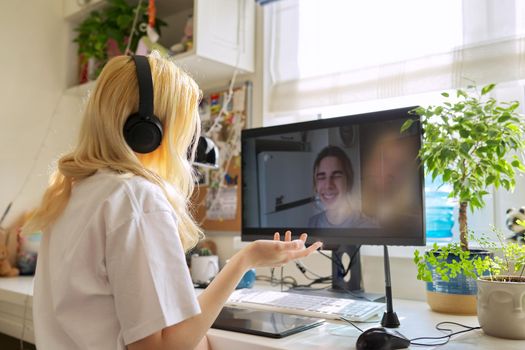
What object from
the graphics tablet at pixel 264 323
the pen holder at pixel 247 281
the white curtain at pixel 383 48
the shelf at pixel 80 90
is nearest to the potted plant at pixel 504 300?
the graphics tablet at pixel 264 323

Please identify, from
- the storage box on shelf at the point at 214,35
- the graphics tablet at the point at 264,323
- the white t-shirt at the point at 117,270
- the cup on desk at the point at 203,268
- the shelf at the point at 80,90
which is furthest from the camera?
the shelf at the point at 80,90

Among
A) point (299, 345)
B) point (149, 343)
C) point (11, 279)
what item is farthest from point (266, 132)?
point (11, 279)

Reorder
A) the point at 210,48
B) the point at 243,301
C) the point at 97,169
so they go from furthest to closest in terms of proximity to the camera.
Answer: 1. the point at 210,48
2. the point at 243,301
3. the point at 97,169

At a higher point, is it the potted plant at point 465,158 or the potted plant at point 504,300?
the potted plant at point 465,158

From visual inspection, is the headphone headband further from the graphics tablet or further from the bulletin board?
the bulletin board

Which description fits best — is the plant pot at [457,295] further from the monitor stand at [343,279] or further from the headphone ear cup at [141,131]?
the headphone ear cup at [141,131]

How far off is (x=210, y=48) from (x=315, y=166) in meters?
0.68

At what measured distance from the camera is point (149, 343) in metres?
0.73

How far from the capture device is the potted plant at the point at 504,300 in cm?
92

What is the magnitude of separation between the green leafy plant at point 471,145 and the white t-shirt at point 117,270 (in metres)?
0.64

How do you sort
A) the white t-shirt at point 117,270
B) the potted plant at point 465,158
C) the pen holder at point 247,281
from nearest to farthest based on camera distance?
the white t-shirt at point 117,270 < the potted plant at point 465,158 < the pen holder at point 247,281

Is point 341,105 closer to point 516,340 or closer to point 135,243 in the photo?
point 516,340

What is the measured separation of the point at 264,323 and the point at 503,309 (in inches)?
18.6

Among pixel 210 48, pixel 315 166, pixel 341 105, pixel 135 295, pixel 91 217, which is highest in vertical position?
pixel 210 48
